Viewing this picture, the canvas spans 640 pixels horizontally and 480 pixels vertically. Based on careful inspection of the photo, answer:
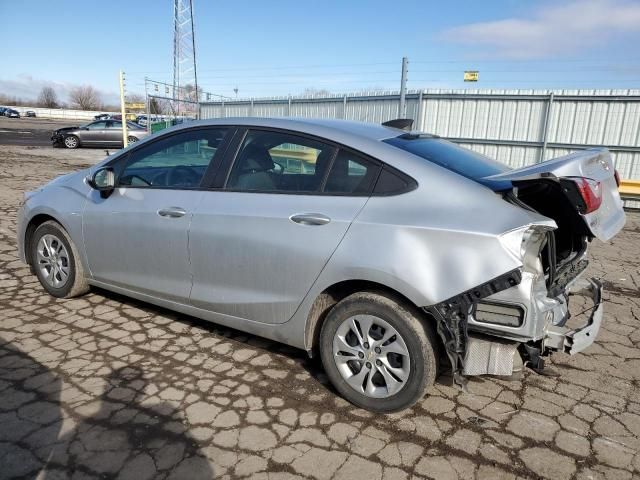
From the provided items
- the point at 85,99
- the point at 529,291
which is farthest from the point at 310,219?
the point at 85,99

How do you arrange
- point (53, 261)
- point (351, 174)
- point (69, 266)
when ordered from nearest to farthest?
1. point (351, 174)
2. point (69, 266)
3. point (53, 261)

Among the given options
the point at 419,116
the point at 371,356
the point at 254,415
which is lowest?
the point at 254,415

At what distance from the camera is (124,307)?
427 centimetres

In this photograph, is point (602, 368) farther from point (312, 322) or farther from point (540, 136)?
point (540, 136)

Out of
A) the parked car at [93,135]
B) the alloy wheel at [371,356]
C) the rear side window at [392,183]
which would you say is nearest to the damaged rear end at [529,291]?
the alloy wheel at [371,356]

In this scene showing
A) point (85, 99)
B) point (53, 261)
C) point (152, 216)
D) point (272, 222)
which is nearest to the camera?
point (272, 222)

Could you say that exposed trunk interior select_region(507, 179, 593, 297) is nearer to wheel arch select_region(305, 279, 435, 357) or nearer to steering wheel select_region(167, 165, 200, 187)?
wheel arch select_region(305, 279, 435, 357)

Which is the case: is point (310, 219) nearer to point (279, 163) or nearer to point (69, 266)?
point (279, 163)

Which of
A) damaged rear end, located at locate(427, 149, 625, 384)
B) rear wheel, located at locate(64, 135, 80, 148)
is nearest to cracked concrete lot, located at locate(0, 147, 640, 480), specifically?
damaged rear end, located at locate(427, 149, 625, 384)

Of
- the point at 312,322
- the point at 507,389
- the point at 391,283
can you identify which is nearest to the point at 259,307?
Answer: the point at 312,322

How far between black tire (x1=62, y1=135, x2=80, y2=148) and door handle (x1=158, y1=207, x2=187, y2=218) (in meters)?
22.7

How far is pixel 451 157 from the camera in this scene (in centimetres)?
301

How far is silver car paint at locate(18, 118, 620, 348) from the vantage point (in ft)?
7.88

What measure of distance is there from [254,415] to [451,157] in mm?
1939
